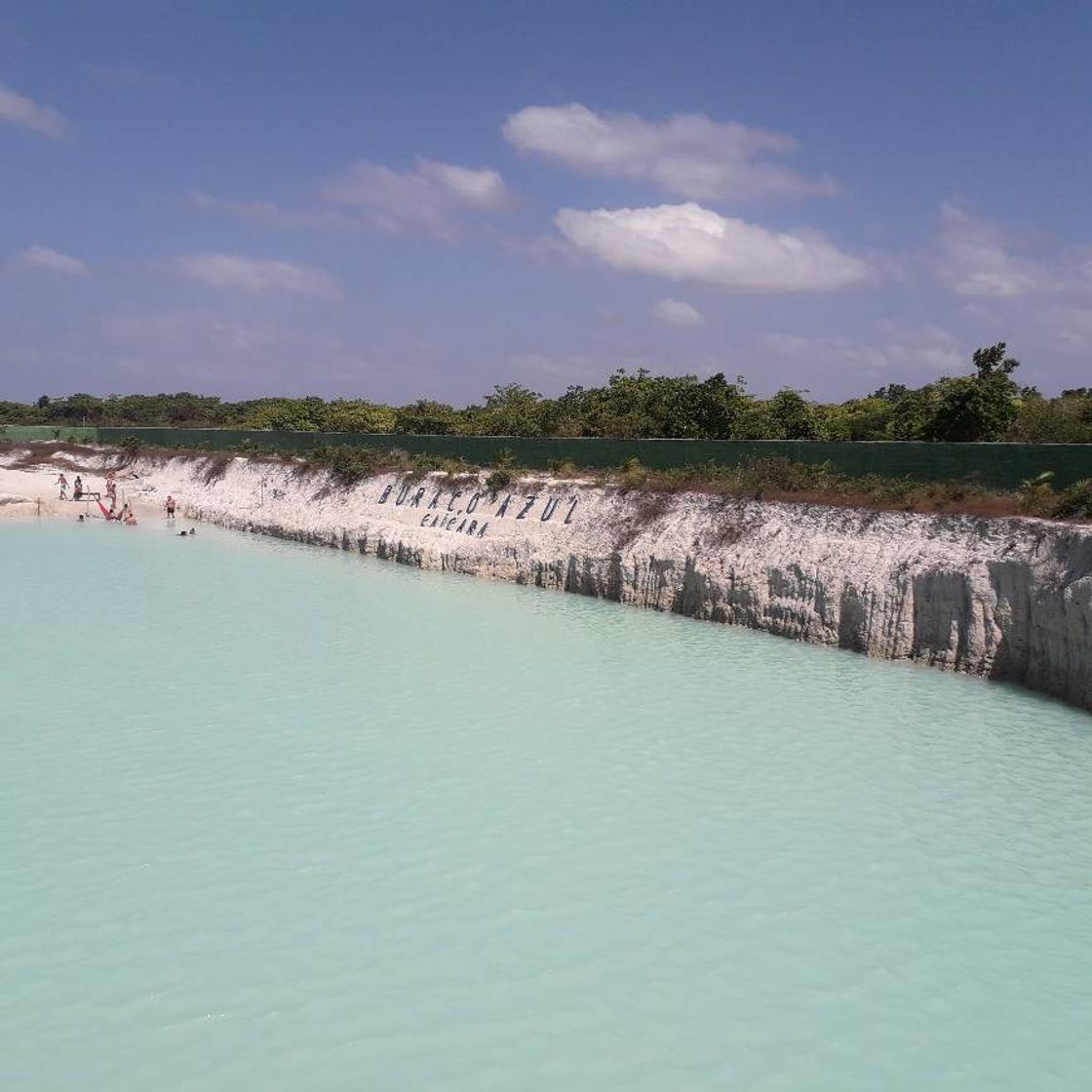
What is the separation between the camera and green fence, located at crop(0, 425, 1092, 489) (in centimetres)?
2569

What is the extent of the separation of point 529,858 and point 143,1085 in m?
5.51

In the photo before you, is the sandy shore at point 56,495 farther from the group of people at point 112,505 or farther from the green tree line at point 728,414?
the green tree line at point 728,414

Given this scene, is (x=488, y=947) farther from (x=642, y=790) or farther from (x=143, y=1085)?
(x=642, y=790)

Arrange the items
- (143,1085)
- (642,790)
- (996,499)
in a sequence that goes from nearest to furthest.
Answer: (143,1085)
(642,790)
(996,499)

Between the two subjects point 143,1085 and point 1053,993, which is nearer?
point 143,1085

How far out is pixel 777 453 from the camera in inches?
1288

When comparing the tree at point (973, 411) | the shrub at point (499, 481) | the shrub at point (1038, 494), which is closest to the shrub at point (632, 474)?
the shrub at point (499, 481)

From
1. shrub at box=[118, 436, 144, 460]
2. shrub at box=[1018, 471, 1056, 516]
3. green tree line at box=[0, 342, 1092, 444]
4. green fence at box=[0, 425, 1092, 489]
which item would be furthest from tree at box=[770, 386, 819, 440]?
shrub at box=[118, 436, 144, 460]

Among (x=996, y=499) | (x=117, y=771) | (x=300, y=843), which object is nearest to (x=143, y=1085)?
(x=300, y=843)

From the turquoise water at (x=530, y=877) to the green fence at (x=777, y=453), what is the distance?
6884 mm

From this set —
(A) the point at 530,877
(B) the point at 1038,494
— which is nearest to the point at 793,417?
(B) the point at 1038,494

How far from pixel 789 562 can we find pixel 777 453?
18.6ft

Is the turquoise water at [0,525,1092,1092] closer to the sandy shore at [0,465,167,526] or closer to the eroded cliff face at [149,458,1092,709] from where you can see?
the eroded cliff face at [149,458,1092,709]

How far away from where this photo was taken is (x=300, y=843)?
13023 millimetres
